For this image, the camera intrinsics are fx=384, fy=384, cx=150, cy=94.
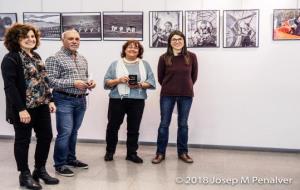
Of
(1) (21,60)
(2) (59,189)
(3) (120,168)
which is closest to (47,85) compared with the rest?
(1) (21,60)

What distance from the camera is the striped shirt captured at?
12.0 ft

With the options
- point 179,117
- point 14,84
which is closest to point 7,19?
point 14,84

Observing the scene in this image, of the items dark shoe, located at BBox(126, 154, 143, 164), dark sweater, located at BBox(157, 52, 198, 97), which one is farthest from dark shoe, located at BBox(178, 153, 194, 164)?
dark sweater, located at BBox(157, 52, 198, 97)

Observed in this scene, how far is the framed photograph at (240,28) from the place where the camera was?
4.55 metres

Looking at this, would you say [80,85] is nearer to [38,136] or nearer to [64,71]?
[64,71]

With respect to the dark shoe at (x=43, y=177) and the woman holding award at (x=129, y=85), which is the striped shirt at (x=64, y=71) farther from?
the dark shoe at (x=43, y=177)

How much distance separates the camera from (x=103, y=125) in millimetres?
5094

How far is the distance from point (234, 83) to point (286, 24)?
0.90 m

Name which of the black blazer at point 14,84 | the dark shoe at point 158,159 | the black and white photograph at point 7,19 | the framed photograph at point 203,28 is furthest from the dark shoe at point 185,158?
the black and white photograph at point 7,19

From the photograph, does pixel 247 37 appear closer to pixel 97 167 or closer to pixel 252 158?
pixel 252 158

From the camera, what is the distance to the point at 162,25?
186 inches

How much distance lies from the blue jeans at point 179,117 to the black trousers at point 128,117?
245 mm

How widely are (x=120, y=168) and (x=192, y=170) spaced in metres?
0.75

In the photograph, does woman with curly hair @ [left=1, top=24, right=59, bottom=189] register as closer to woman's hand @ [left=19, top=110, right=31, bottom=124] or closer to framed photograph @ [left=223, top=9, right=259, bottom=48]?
woman's hand @ [left=19, top=110, right=31, bottom=124]
